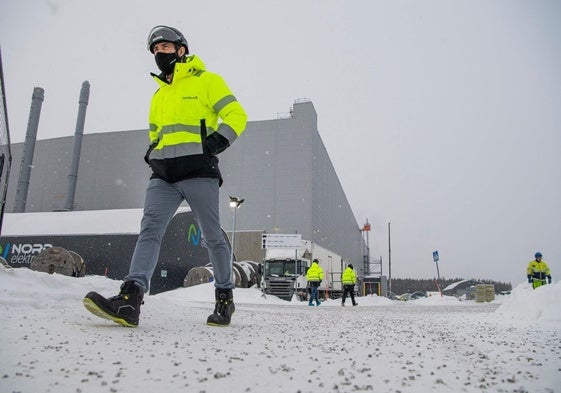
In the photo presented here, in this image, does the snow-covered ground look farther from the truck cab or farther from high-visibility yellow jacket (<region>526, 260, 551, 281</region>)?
the truck cab

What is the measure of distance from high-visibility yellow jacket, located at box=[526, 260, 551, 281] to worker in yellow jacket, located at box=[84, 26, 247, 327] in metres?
12.9

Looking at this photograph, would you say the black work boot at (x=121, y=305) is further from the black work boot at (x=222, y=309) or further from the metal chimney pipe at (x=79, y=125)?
the metal chimney pipe at (x=79, y=125)

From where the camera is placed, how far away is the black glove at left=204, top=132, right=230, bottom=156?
2.96 meters

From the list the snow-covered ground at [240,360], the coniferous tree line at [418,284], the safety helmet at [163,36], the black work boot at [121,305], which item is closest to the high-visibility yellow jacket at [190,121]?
the safety helmet at [163,36]

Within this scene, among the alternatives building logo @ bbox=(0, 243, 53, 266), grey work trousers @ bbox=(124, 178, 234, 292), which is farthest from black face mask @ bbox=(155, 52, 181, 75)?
building logo @ bbox=(0, 243, 53, 266)

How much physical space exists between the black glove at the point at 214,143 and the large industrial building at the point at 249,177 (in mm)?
30158

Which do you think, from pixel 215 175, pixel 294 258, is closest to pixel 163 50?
pixel 215 175

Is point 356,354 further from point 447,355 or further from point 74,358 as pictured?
point 74,358

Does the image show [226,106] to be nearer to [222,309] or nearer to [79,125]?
[222,309]

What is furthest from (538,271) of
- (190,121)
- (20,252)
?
(20,252)

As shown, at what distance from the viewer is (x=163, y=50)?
3.14 meters

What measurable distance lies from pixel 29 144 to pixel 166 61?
41114 millimetres

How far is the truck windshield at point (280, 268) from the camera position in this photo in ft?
68.0

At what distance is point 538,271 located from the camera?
1287 cm
